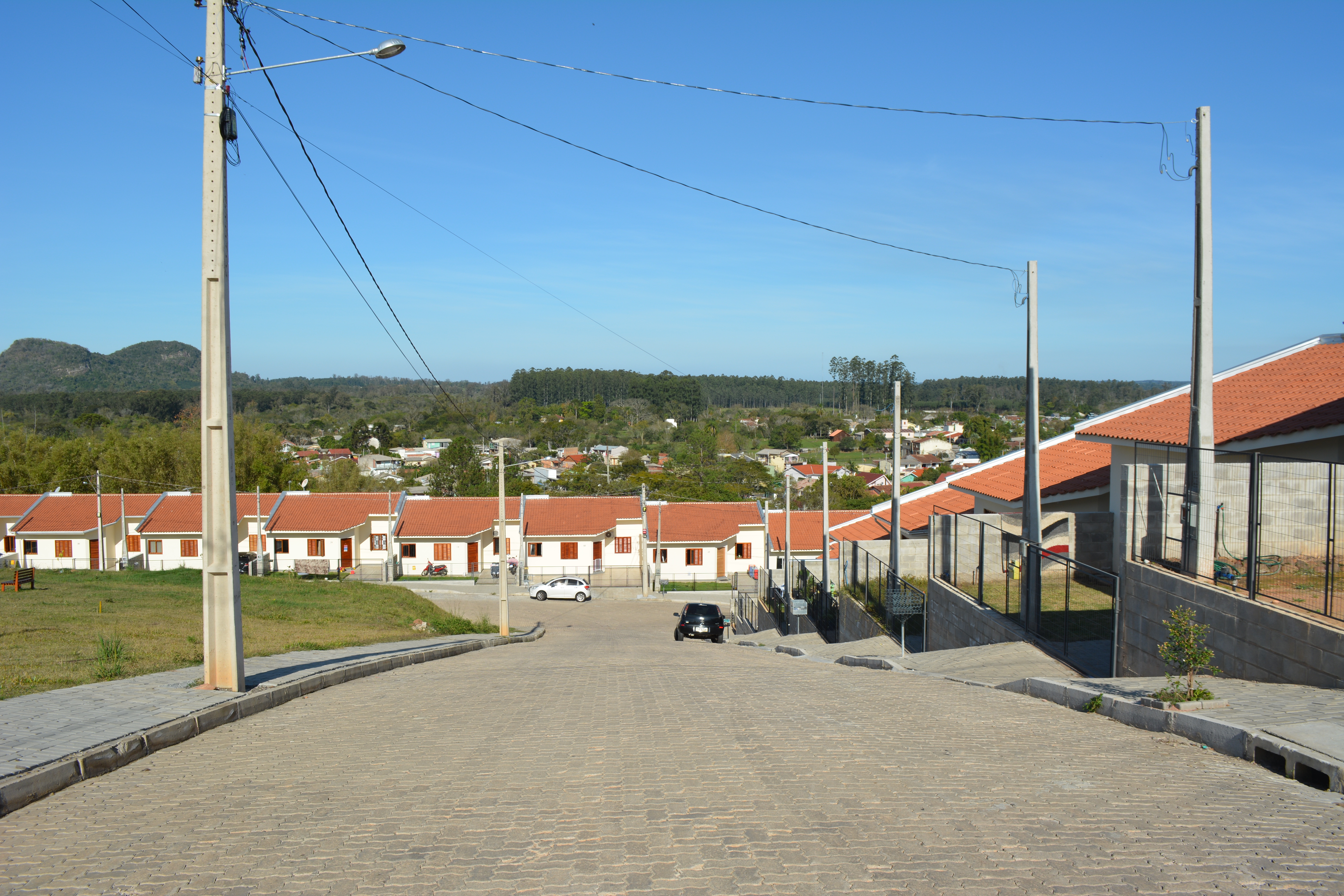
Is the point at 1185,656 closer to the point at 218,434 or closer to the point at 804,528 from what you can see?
the point at 218,434

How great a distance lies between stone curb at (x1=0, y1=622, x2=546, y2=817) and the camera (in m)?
5.57

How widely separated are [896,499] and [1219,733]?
15476 millimetres

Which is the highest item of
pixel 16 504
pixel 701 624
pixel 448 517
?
pixel 16 504

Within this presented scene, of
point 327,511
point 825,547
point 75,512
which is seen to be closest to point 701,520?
point 327,511

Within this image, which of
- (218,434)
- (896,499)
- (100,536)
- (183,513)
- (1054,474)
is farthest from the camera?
(183,513)

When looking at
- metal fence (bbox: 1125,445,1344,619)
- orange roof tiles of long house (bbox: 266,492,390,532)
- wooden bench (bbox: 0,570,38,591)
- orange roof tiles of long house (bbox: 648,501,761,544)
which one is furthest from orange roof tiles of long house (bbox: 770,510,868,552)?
metal fence (bbox: 1125,445,1344,619)

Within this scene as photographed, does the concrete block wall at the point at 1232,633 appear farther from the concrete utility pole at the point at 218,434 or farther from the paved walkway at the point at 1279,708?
the concrete utility pole at the point at 218,434

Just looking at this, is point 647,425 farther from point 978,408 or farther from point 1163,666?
point 1163,666

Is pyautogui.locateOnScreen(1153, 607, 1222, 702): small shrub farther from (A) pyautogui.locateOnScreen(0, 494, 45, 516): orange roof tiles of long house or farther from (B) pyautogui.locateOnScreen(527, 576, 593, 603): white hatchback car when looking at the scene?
(A) pyautogui.locateOnScreen(0, 494, 45, 516): orange roof tiles of long house

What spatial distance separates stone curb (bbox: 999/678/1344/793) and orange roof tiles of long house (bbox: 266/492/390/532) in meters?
49.5

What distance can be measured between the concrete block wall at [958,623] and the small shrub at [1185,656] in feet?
19.9

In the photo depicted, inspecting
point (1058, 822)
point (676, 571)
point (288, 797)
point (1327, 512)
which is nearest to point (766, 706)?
point (1058, 822)

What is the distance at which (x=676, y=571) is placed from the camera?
53.1 m

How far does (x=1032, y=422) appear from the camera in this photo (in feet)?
47.7
